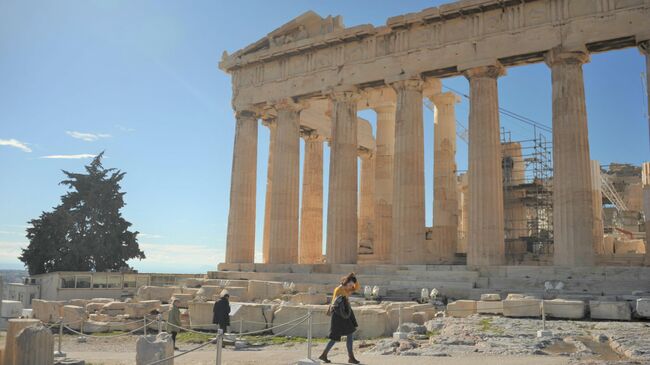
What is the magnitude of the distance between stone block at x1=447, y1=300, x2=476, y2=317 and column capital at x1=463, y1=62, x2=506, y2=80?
1281 centimetres

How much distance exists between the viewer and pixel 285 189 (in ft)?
110

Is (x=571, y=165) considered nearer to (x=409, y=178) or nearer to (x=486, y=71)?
(x=486, y=71)

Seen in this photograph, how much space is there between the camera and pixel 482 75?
89.5 ft

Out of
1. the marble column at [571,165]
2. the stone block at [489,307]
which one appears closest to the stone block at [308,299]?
the stone block at [489,307]

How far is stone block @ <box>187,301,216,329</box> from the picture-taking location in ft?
58.4

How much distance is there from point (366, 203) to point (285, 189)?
8603 mm

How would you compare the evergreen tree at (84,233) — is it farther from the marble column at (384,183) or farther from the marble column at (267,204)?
the marble column at (384,183)

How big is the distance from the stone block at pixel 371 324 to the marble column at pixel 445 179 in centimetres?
1643

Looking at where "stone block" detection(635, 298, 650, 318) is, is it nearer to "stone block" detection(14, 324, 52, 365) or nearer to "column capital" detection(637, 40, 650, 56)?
"column capital" detection(637, 40, 650, 56)

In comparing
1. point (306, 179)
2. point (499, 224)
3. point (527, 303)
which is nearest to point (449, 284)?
point (499, 224)

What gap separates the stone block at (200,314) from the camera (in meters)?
17.8

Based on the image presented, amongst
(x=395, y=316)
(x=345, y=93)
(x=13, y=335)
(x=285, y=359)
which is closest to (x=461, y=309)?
(x=395, y=316)

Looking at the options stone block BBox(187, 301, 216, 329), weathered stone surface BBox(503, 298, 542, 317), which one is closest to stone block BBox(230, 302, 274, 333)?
stone block BBox(187, 301, 216, 329)

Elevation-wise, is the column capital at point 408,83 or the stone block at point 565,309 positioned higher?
the column capital at point 408,83
